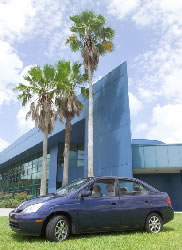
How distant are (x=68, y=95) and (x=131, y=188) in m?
13.8

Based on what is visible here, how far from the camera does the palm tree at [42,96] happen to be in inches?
782

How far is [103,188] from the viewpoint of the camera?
22.9 feet

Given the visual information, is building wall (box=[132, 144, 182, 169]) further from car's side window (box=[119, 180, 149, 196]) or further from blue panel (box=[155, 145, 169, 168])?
car's side window (box=[119, 180, 149, 196])

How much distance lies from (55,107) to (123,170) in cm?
691

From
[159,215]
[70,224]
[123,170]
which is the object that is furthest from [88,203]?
[123,170]

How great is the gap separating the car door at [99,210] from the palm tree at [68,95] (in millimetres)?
13098

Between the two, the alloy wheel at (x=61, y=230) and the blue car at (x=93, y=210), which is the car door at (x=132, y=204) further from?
the alloy wheel at (x=61, y=230)

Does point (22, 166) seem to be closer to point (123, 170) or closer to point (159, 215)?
point (123, 170)

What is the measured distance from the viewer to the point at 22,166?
40.8 meters

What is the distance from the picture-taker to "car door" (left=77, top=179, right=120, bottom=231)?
624 centimetres

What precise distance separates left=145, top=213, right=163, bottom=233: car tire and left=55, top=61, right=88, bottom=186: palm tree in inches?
505

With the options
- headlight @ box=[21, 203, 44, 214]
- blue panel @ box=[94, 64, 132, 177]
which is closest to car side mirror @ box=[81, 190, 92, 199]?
headlight @ box=[21, 203, 44, 214]

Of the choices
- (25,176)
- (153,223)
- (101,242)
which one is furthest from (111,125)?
(25,176)

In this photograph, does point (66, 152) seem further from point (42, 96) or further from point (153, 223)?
point (153, 223)
